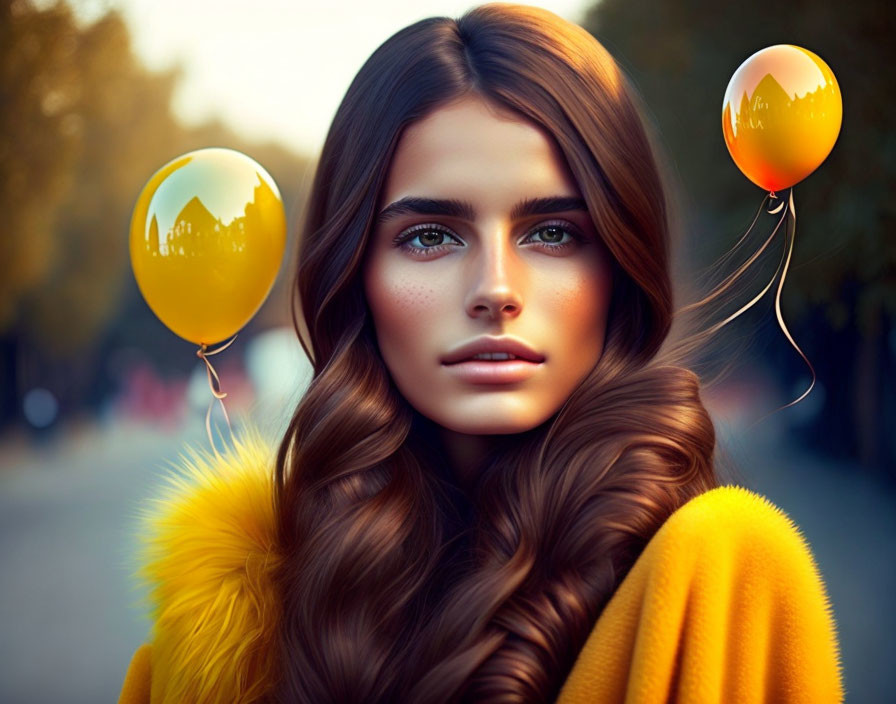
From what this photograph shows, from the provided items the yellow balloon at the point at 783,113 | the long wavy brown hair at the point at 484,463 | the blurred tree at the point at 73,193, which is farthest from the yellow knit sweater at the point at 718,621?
the blurred tree at the point at 73,193

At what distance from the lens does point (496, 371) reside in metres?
1.78

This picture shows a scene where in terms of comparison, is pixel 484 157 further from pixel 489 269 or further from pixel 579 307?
pixel 579 307

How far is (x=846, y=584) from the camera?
7.67 metres

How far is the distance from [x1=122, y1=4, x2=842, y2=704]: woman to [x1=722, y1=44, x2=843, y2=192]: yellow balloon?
0.21 metres

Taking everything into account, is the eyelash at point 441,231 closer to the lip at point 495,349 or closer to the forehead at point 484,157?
the forehead at point 484,157

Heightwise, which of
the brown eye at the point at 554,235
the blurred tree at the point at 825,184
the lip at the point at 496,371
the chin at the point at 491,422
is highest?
the blurred tree at the point at 825,184

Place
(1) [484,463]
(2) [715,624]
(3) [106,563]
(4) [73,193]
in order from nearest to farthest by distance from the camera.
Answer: (2) [715,624] < (1) [484,463] < (3) [106,563] < (4) [73,193]

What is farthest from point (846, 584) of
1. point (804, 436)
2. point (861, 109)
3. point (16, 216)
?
point (16, 216)

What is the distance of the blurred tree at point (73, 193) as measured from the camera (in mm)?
10664

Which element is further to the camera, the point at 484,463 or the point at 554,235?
the point at 484,463

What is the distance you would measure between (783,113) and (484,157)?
60 centimetres

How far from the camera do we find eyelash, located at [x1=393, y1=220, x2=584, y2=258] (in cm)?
184

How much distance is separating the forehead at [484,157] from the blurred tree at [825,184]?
348 cm

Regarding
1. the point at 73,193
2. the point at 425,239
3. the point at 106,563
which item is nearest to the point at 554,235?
the point at 425,239
